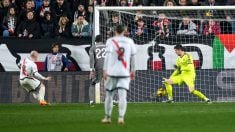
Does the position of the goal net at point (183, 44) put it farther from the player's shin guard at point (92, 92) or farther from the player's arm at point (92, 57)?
the player's arm at point (92, 57)

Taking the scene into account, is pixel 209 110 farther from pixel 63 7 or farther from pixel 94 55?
pixel 63 7

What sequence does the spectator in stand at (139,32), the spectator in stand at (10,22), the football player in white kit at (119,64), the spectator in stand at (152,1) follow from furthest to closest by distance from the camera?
the spectator in stand at (152,1) < the spectator in stand at (10,22) < the spectator in stand at (139,32) < the football player in white kit at (119,64)

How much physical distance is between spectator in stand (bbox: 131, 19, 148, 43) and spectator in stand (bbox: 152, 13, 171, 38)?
358 millimetres

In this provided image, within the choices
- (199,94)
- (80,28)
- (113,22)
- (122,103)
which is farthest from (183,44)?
(122,103)

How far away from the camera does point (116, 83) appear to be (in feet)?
55.2

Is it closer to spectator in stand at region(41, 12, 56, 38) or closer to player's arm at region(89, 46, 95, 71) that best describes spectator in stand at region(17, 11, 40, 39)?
spectator in stand at region(41, 12, 56, 38)

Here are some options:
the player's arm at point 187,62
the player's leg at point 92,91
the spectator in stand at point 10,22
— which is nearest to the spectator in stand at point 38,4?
the spectator in stand at point 10,22

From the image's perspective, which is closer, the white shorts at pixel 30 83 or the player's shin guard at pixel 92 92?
the player's shin guard at pixel 92 92

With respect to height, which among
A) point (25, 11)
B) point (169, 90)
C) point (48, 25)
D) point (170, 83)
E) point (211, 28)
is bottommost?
point (169, 90)

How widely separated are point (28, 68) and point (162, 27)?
5.03 meters

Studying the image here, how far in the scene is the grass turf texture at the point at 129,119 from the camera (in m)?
15.8

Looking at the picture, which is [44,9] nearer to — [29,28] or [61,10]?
[61,10]

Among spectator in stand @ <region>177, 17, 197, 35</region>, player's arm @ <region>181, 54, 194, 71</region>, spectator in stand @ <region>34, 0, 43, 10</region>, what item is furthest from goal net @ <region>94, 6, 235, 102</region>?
spectator in stand @ <region>34, 0, 43, 10</region>

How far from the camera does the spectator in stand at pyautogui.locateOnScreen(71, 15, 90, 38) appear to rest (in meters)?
27.5
